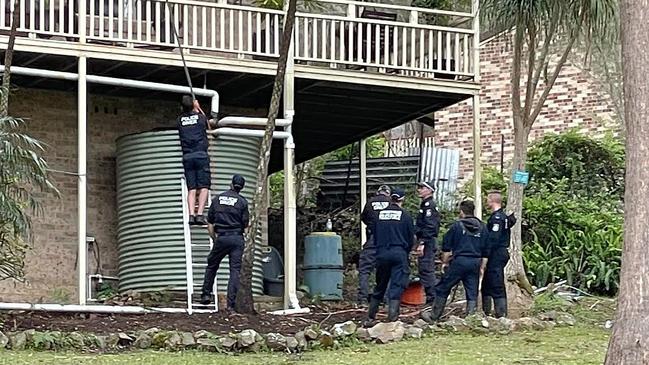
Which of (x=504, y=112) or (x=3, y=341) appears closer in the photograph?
(x=3, y=341)

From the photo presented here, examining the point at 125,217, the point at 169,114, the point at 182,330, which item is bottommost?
the point at 182,330

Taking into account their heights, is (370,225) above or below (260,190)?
below

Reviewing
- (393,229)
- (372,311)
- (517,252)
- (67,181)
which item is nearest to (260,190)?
(393,229)

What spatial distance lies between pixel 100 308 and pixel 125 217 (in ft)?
10.3

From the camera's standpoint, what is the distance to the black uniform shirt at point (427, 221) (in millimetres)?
16391

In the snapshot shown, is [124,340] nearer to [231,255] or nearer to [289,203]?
[231,255]

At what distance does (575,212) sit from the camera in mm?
21797

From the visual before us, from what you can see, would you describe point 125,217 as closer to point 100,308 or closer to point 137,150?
point 137,150

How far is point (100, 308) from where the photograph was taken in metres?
14.8

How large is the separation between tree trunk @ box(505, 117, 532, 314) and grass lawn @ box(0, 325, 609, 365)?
7.79ft

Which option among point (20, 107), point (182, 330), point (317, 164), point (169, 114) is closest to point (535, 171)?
point (317, 164)

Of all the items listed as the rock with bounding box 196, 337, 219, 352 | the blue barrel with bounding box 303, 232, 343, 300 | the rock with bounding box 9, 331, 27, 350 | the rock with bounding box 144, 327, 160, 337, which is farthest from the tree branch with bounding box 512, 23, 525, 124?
the rock with bounding box 9, 331, 27, 350

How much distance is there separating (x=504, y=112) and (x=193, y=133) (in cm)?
1437

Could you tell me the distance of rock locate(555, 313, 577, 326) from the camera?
50.3 feet
